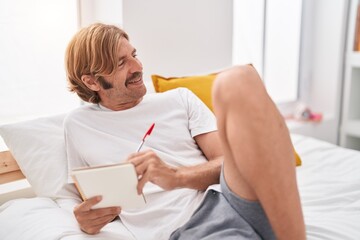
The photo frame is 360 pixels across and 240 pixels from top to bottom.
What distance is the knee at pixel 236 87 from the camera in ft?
2.80

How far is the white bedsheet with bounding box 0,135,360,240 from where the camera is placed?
1120 millimetres

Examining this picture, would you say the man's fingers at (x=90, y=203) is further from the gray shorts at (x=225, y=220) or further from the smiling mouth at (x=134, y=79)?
the smiling mouth at (x=134, y=79)

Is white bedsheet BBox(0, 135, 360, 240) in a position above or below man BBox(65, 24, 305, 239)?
below

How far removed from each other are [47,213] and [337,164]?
1.15m

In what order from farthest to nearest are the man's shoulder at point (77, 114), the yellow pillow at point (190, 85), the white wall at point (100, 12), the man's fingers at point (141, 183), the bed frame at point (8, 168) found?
the white wall at point (100, 12), the yellow pillow at point (190, 85), the bed frame at point (8, 168), the man's shoulder at point (77, 114), the man's fingers at point (141, 183)

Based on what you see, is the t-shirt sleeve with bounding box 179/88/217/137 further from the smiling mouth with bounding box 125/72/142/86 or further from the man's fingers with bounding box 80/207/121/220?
the man's fingers with bounding box 80/207/121/220

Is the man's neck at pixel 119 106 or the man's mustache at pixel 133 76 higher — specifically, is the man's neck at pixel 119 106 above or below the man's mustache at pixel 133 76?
below

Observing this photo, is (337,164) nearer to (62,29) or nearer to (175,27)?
(175,27)

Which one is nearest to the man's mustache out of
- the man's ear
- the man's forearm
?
the man's ear

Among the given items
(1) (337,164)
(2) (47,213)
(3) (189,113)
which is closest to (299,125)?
(1) (337,164)

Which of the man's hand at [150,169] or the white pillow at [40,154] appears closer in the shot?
the man's hand at [150,169]

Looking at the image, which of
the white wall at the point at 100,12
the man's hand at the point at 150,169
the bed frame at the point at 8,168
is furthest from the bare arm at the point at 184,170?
the white wall at the point at 100,12

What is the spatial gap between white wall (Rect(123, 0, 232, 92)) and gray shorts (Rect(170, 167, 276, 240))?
2.29 feet

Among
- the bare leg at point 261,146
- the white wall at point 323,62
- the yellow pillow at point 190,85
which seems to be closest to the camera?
the bare leg at point 261,146
